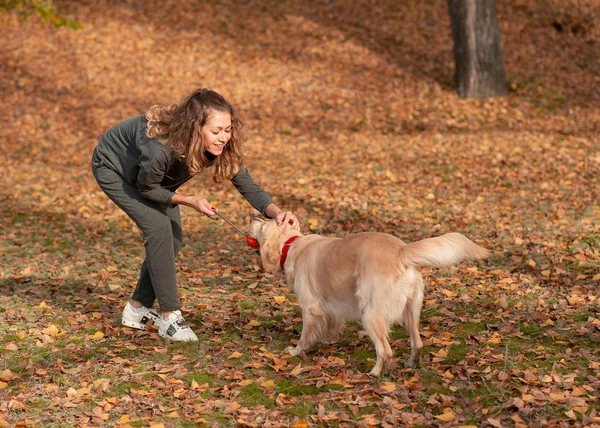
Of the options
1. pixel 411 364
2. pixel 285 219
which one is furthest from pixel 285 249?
pixel 411 364

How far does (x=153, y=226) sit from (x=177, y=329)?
36.5 inches

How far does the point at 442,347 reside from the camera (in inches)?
225

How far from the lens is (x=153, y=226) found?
234 inches

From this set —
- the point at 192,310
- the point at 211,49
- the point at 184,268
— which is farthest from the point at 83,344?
the point at 211,49

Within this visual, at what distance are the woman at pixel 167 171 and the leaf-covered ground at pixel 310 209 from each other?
0.45m

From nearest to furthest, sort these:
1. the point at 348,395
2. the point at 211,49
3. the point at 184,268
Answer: the point at 348,395, the point at 184,268, the point at 211,49

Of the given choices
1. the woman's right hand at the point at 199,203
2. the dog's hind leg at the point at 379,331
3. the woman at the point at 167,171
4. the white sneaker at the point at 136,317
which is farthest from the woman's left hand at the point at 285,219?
the white sneaker at the point at 136,317

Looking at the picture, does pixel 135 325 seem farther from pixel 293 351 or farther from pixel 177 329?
pixel 293 351

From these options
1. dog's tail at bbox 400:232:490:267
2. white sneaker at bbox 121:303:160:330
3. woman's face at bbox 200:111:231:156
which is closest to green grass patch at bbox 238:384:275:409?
dog's tail at bbox 400:232:490:267

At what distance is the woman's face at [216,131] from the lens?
5.48 metres

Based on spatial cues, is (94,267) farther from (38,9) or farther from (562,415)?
(38,9)

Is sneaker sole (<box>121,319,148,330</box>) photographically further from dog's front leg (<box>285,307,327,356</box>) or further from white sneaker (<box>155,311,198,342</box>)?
dog's front leg (<box>285,307,327,356</box>)

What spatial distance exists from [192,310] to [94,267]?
7.25ft

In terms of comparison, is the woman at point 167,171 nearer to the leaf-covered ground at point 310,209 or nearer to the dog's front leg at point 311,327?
the leaf-covered ground at point 310,209
